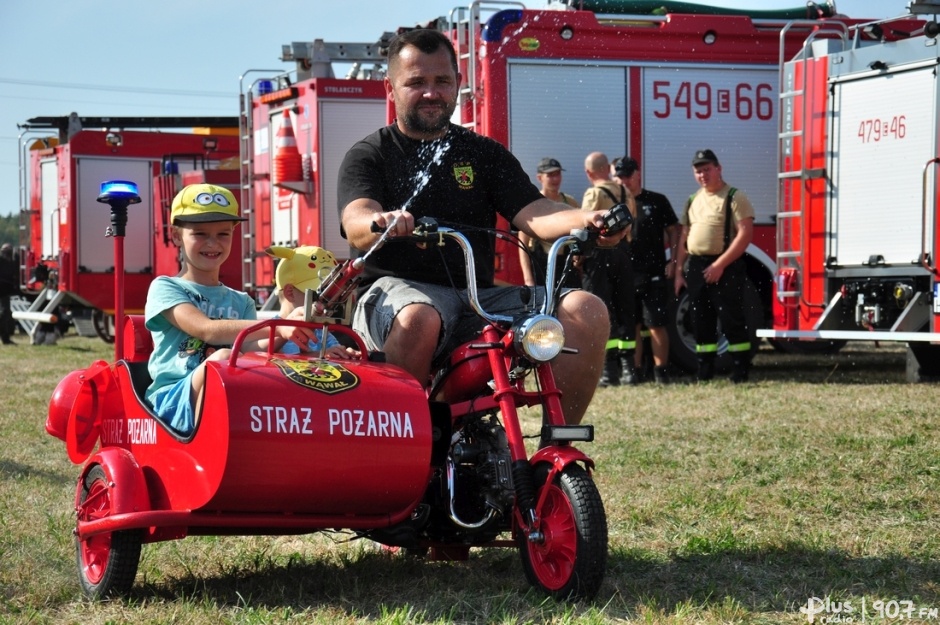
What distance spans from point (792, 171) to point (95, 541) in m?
8.79

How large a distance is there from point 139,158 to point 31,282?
2.89m

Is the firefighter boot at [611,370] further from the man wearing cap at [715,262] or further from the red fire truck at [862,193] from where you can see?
the red fire truck at [862,193]

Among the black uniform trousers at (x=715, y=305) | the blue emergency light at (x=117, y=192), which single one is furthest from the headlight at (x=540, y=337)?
the black uniform trousers at (x=715, y=305)

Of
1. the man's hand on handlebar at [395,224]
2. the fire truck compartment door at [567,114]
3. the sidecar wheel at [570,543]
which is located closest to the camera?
the sidecar wheel at [570,543]

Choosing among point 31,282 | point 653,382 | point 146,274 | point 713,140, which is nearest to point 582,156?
point 713,140

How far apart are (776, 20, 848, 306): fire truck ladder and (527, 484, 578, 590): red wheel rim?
27.3 feet

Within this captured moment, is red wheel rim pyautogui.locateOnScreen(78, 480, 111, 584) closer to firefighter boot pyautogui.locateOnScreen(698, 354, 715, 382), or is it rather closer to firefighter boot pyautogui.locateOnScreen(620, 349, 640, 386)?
firefighter boot pyautogui.locateOnScreen(620, 349, 640, 386)

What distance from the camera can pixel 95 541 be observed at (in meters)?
4.54

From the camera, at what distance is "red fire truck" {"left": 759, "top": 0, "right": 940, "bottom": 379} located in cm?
1097

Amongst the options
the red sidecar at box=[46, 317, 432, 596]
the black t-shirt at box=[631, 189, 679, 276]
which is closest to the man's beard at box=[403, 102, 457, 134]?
the red sidecar at box=[46, 317, 432, 596]

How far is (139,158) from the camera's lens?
864 inches

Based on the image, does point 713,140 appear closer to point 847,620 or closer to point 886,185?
point 886,185

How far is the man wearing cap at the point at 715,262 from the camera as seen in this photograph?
1163 cm

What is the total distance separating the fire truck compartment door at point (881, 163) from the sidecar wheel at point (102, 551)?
315 inches
